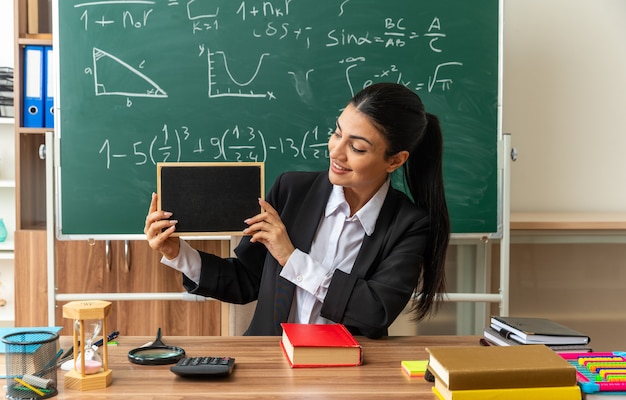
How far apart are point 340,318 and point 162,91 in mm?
1393

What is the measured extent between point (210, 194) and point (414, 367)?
64 cm

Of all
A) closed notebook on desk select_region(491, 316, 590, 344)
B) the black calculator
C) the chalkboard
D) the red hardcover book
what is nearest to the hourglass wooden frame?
the black calculator

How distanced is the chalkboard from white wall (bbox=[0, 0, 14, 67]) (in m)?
0.98

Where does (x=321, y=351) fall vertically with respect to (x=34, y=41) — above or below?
below

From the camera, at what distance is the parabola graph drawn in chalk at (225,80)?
2744 mm

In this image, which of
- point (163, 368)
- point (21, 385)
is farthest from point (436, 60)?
point (21, 385)

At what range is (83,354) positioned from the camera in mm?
1278

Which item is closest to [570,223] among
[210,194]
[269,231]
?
[269,231]

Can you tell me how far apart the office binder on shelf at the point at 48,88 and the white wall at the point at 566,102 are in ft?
6.47

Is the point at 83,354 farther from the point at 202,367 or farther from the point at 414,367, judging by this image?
the point at 414,367

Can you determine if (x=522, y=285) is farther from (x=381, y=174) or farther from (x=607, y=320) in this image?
(x=381, y=174)

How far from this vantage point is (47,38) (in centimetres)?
287

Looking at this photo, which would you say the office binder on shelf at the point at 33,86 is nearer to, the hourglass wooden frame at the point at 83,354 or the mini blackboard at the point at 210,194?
the mini blackboard at the point at 210,194

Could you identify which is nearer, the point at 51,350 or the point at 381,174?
the point at 51,350
